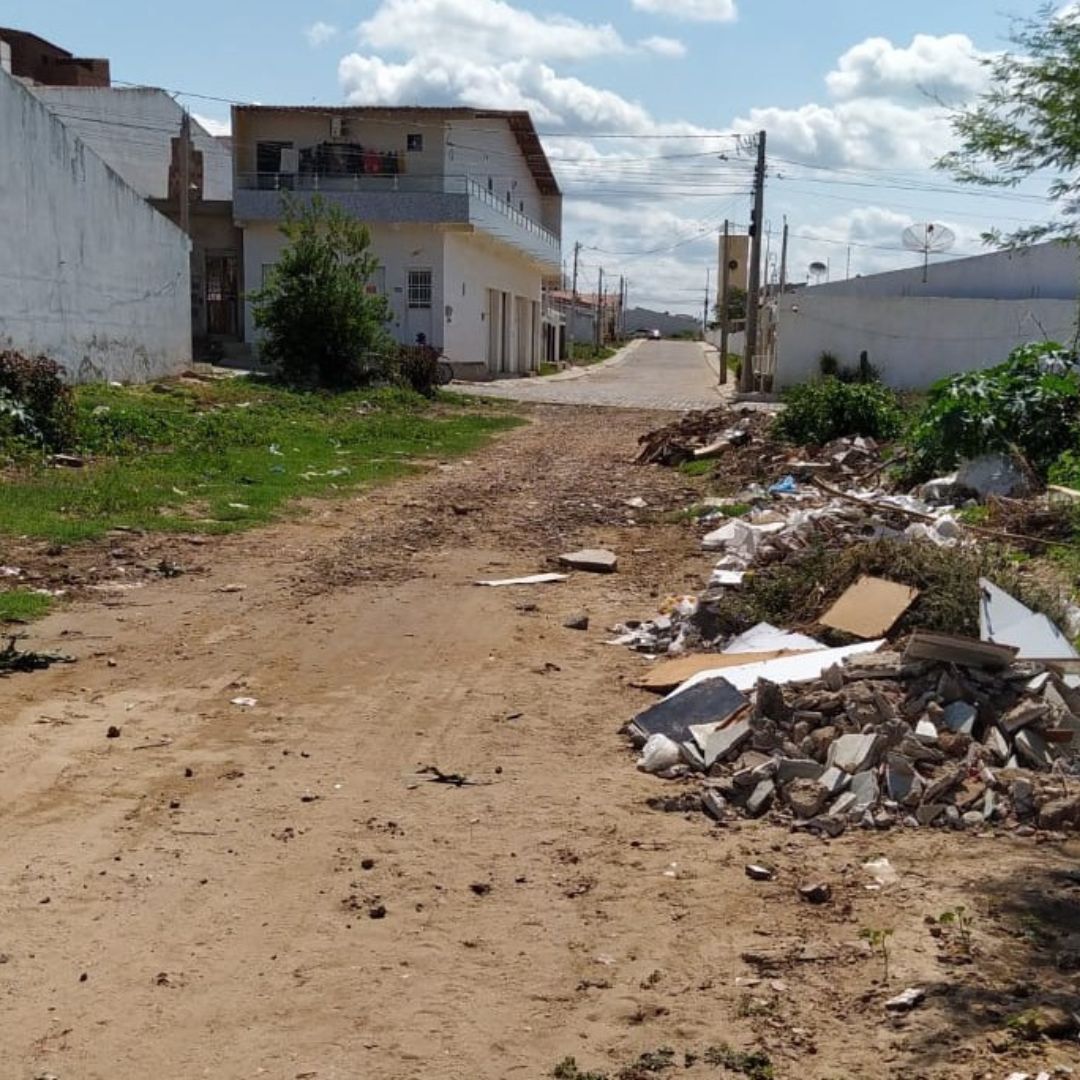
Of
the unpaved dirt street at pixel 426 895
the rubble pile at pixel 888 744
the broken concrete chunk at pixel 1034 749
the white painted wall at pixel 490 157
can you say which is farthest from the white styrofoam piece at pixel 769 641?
the white painted wall at pixel 490 157

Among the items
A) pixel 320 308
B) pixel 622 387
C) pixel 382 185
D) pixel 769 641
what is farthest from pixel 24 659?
pixel 622 387

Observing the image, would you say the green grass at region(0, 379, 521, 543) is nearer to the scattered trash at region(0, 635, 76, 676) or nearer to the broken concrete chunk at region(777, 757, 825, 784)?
the scattered trash at region(0, 635, 76, 676)

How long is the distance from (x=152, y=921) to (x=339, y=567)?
21.3 feet

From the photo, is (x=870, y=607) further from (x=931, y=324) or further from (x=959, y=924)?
(x=931, y=324)

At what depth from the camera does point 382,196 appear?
3703 centimetres

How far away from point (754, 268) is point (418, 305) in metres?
9.75

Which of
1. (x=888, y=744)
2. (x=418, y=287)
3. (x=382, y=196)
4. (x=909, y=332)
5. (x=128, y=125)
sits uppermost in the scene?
(x=128, y=125)

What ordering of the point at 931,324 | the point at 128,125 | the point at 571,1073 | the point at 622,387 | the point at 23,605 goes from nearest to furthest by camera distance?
the point at 571,1073 < the point at 23,605 < the point at 931,324 < the point at 128,125 < the point at 622,387

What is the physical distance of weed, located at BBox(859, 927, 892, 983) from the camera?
404 cm

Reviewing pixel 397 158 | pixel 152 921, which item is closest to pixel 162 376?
pixel 397 158

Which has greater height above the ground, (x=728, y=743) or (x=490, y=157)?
(x=490, y=157)

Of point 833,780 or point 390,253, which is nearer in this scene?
point 833,780

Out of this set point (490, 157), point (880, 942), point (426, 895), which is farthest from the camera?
point (490, 157)

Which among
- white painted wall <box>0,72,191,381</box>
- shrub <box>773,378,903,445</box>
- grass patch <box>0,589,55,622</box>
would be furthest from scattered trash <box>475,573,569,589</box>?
white painted wall <box>0,72,191,381</box>
